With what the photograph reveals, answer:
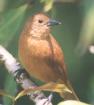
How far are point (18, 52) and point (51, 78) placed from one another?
127mm

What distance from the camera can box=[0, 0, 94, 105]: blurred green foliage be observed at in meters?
1.59

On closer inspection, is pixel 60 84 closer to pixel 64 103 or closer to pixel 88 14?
pixel 64 103

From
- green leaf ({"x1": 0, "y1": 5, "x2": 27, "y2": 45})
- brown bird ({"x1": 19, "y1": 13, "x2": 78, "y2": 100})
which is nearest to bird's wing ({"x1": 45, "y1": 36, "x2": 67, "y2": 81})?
brown bird ({"x1": 19, "y1": 13, "x2": 78, "y2": 100})

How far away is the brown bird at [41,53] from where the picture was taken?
63.0 inches

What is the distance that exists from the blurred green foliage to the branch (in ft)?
0.06

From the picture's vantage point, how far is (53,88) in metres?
1.57

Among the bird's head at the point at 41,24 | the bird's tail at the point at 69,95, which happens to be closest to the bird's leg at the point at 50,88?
the bird's tail at the point at 69,95

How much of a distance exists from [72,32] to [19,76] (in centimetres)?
21

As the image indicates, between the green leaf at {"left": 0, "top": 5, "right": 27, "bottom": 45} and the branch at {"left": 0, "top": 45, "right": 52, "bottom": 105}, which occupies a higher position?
the green leaf at {"left": 0, "top": 5, "right": 27, "bottom": 45}

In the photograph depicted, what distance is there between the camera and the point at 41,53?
63.6 inches

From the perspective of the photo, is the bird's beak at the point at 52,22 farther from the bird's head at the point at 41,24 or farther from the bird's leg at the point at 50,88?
the bird's leg at the point at 50,88

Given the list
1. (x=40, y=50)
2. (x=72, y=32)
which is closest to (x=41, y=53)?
(x=40, y=50)

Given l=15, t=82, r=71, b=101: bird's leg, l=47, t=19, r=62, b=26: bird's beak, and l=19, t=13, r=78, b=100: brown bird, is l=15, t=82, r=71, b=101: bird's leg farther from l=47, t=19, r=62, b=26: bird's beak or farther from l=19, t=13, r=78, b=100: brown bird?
l=47, t=19, r=62, b=26: bird's beak

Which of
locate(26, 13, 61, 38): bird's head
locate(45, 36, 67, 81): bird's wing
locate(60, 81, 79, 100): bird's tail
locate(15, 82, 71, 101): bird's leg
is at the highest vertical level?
locate(26, 13, 61, 38): bird's head
